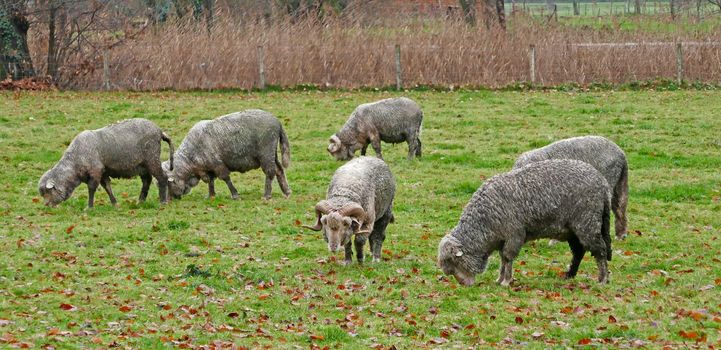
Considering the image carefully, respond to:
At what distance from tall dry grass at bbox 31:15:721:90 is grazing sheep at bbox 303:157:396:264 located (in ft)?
73.8

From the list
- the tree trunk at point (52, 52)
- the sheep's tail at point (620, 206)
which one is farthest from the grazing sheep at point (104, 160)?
the tree trunk at point (52, 52)

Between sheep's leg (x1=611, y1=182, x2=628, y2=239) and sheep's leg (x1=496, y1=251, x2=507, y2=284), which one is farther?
sheep's leg (x1=611, y1=182, x2=628, y2=239)

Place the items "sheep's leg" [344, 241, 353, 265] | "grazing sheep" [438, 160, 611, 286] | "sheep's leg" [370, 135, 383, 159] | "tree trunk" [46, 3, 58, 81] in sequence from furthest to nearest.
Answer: "tree trunk" [46, 3, 58, 81], "sheep's leg" [370, 135, 383, 159], "sheep's leg" [344, 241, 353, 265], "grazing sheep" [438, 160, 611, 286]

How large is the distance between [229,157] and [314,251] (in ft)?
16.6

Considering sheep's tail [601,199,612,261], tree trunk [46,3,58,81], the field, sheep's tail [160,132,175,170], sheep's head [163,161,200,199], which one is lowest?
the field

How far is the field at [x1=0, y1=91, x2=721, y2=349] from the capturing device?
461 inches

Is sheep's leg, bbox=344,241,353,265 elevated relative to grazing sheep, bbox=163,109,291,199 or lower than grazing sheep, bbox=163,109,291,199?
lower

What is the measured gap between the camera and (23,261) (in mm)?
15188

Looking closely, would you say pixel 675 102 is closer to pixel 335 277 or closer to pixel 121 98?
pixel 121 98

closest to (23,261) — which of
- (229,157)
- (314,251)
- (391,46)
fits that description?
(314,251)

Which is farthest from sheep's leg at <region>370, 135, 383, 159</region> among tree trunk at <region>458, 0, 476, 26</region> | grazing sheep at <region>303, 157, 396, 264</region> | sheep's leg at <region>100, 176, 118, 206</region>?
tree trunk at <region>458, 0, 476, 26</region>

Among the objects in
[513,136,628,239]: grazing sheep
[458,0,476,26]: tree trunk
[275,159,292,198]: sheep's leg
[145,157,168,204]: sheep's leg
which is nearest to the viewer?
[513,136,628,239]: grazing sheep

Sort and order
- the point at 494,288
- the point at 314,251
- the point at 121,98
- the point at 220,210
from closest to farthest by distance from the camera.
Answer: the point at 494,288 < the point at 314,251 < the point at 220,210 < the point at 121,98

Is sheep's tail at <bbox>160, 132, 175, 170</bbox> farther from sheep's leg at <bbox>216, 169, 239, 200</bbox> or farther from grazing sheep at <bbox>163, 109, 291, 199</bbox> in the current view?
sheep's leg at <bbox>216, 169, 239, 200</bbox>
